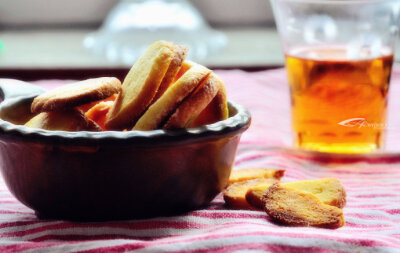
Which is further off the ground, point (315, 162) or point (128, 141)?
point (128, 141)

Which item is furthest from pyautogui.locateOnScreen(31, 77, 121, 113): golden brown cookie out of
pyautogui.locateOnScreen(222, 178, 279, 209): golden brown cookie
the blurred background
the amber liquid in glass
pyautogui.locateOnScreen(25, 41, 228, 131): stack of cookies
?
the blurred background

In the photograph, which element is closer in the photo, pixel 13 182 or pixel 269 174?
pixel 13 182

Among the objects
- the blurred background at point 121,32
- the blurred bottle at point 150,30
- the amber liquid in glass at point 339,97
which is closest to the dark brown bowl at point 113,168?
the amber liquid in glass at point 339,97

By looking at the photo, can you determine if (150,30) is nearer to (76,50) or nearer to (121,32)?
(121,32)

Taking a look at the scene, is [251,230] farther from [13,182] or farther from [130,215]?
[13,182]

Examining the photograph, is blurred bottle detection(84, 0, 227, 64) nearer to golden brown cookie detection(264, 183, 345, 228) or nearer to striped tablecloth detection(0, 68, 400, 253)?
striped tablecloth detection(0, 68, 400, 253)

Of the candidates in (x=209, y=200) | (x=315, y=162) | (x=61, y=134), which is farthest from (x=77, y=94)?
(x=315, y=162)

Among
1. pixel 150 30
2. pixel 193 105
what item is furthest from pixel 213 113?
pixel 150 30
